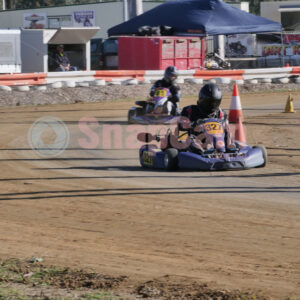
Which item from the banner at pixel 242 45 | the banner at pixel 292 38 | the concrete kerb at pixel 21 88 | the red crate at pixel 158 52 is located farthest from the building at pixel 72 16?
the concrete kerb at pixel 21 88

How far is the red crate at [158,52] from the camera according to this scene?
27500mm

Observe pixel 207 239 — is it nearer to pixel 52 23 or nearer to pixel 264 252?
pixel 264 252

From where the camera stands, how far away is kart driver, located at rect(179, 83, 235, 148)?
9.84m

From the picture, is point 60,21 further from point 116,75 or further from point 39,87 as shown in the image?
point 39,87

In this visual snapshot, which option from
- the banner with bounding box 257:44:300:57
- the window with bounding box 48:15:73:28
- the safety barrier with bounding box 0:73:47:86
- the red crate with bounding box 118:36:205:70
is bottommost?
the safety barrier with bounding box 0:73:47:86

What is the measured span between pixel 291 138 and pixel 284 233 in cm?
734

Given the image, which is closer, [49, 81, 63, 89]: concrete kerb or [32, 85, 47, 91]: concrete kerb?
[32, 85, 47, 91]: concrete kerb

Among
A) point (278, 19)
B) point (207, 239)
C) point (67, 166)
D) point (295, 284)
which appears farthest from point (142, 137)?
point (278, 19)

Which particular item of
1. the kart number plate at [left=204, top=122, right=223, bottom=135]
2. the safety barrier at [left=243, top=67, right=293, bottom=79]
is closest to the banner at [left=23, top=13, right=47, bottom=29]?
the safety barrier at [left=243, top=67, right=293, bottom=79]

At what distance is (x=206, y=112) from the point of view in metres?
10.0

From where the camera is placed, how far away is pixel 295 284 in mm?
4746

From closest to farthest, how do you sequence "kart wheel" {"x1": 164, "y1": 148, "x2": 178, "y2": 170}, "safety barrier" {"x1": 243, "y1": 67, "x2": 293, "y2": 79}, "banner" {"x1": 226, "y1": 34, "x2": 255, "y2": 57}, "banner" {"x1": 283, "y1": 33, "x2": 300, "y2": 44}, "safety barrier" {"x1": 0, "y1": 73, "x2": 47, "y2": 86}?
"kart wheel" {"x1": 164, "y1": 148, "x2": 178, "y2": 170}
"safety barrier" {"x1": 0, "y1": 73, "x2": 47, "y2": 86}
"safety barrier" {"x1": 243, "y1": 67, "x2": 293, "y2": 79}
"banner" {"x1": 283, "y1": 33, "x2": 300, "y2": 44}
"banner" {"x1": 226, "y1": 34, "x2": 255, "y2": 57}

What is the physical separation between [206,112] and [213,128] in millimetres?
Result: 398

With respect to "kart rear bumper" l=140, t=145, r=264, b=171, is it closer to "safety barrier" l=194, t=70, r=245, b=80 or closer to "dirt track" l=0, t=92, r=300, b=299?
"dirt track" l=0, t=92, r=300, b=299
